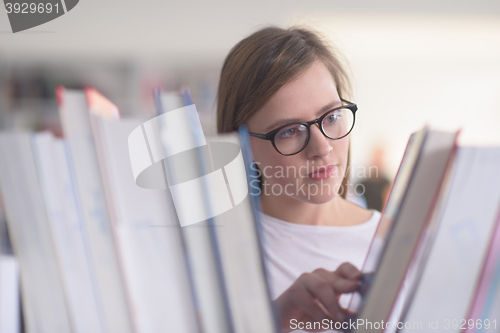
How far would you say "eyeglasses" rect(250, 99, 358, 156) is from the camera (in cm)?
49

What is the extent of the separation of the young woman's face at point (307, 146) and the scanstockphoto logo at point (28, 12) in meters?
0.35

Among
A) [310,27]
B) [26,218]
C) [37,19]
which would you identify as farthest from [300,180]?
[37,19]

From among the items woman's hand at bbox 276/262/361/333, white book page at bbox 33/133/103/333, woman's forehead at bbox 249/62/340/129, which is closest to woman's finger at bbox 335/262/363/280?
woman's hand at bbox 276/262/361/333

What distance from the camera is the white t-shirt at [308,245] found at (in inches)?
21.8

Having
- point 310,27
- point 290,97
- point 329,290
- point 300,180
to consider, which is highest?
point 310,27

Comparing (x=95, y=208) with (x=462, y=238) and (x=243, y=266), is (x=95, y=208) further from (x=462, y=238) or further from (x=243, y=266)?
(x=462, y=238)

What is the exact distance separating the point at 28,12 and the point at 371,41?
1.91 feet

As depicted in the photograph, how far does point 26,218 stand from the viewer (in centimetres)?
43

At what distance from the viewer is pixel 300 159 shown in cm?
50

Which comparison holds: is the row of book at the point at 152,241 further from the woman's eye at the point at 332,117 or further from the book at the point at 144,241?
the woman's eye at the point at 332,117

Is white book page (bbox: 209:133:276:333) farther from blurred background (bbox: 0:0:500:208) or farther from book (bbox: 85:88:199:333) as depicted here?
blurred background (bbox: 0:0:500:208)

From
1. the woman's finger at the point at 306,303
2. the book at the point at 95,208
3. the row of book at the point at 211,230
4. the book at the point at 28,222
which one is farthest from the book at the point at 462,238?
the book at the point at 28,222

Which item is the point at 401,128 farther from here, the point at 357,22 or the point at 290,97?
the point at 290,97

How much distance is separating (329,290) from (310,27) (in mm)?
410
